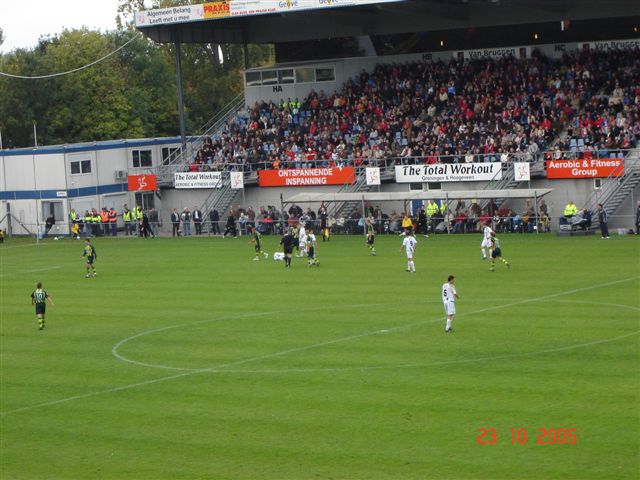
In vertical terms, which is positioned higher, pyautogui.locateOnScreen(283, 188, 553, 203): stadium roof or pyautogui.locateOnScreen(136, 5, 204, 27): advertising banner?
pyautogui.locateOnScreen(136, 5, 204, 27): advertising banner

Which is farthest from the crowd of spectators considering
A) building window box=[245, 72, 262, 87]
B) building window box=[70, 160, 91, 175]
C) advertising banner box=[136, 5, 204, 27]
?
advertising banner box=[136, 5, 204, 27]

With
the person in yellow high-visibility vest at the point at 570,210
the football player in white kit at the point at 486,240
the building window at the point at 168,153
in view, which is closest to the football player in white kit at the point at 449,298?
the football player in white kit at the point at 486,240

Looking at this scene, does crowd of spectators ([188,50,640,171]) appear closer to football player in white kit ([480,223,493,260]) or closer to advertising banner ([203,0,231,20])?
advertising banner ([203,0,231,20])

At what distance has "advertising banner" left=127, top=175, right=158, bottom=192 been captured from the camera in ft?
238

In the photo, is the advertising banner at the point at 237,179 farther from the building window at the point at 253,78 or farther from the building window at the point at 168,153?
the building window at the point at 253,78

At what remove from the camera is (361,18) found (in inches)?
2963

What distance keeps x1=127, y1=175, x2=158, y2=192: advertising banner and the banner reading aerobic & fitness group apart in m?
17.5

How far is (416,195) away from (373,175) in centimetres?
426

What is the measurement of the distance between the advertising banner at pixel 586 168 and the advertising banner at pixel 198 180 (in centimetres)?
2183

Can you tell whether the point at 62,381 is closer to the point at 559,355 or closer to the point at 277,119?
the point at 559,355

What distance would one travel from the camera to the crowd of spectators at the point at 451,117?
62.1 m

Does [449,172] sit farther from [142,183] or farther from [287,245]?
[142,183]

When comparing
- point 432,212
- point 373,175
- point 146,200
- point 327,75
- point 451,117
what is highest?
point 327,75
